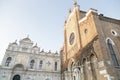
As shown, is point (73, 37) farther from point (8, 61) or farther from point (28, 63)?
point (8, 61)

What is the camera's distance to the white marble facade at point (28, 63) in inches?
685

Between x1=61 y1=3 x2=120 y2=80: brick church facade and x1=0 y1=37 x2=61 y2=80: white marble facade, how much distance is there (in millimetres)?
2713

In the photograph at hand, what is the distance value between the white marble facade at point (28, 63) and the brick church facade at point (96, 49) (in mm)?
2713

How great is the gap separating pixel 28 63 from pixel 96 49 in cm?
1173

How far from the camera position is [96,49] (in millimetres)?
12047

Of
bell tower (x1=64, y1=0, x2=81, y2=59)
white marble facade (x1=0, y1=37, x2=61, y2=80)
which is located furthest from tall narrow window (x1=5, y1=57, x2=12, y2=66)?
bell tower (x1=64, y1=0, x2=81, y2=59)

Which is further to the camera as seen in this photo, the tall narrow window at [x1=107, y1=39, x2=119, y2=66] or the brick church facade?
the tall narrow window at [x1=107, y1=39, x2=119, y2=66]

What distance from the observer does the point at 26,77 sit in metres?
17.6

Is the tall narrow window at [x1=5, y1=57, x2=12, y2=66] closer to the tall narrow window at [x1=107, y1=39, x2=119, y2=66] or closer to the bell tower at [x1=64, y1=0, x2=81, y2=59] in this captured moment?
the bell tower at [x1=64, y1=0, x2=81, y2=59]

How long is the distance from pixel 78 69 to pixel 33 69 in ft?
26.1

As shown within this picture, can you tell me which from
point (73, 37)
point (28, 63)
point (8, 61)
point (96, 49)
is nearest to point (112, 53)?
point (96, 49)

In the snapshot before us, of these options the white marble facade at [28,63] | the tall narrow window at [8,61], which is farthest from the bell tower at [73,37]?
the tall narrow window at [8,61]

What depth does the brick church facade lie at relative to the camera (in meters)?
11.0

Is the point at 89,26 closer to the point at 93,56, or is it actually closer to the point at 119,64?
the point at 93,56
